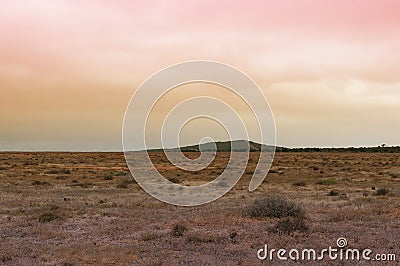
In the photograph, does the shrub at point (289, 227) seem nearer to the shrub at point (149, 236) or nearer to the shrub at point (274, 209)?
the shrub at point (274, 209)

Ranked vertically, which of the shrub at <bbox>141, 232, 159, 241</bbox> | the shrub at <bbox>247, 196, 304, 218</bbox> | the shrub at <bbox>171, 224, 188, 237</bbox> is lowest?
the shrub at <bbox>141, 232, 159, 241</bbox>

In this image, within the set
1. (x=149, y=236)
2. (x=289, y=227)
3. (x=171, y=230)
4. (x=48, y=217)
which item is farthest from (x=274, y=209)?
(x=48, y=217)

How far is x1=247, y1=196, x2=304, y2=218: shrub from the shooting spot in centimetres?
1662

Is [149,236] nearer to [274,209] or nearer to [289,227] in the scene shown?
[289,227]

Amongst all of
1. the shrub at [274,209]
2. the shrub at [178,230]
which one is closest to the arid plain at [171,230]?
the shrub at [178,230]

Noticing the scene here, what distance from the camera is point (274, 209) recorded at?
16844 mm

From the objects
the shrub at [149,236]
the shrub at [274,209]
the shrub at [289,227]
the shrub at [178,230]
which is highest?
the shrub at [274,209]

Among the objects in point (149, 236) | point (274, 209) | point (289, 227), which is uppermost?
point (274, 209)

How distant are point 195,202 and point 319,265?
12.8m

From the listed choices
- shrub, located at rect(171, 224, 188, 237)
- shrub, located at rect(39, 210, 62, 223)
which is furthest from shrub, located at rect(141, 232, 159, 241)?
shrub, located at rect(39, 210, 62, 223)

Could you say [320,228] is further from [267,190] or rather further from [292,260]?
[267,190]

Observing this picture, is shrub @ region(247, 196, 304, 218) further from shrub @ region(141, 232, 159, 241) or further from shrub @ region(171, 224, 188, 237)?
shrub @ region(141, 232, 159, 241)

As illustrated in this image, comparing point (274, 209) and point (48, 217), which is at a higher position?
point (274, 209)

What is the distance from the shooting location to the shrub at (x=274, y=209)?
1662 centimetres
